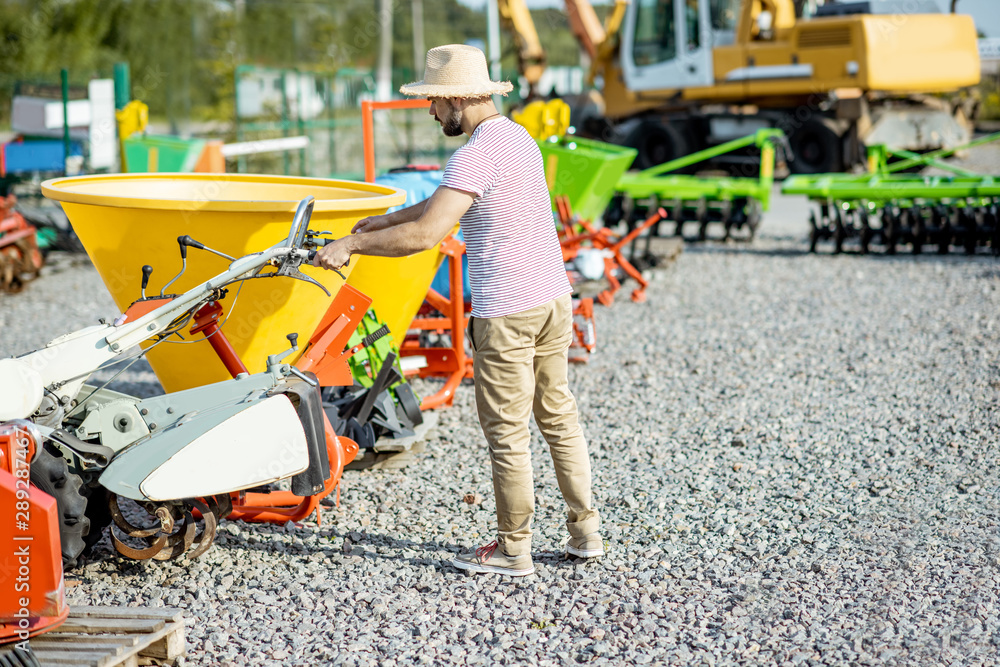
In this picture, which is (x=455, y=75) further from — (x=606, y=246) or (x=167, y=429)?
(x=606, y=246)

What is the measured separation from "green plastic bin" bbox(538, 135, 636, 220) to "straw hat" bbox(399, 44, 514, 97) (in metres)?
5.29

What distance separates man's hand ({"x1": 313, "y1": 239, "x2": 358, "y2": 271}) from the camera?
293cm

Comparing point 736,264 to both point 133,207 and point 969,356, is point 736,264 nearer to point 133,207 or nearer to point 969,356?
point 969,356

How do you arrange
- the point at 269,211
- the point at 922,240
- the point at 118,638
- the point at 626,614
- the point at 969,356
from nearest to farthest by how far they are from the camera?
the point at 118,638
the point at 626,614
the point at 269,211
the point at 969,356
the point at 922,240

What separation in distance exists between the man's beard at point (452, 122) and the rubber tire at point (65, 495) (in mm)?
1553

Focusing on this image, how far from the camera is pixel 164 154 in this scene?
9.90 meters

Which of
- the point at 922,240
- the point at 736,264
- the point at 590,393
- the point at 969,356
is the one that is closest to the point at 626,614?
the point at 590,393

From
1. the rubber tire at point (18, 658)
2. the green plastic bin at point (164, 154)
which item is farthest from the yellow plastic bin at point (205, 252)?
the green plastic bin at point (164, 154)

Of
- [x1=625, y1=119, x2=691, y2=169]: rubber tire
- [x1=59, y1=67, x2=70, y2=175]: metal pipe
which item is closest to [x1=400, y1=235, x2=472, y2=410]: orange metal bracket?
[x1=59, y1=67, x2=70, y2=175]: metal pipe

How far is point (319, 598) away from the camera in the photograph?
3.20m

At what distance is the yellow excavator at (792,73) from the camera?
14594 mm

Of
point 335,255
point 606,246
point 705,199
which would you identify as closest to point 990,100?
point 705,199

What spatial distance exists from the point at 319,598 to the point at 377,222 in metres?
1.24

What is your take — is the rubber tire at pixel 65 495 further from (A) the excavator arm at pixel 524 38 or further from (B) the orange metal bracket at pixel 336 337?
(A) the excavator arm at pixel 524 38
